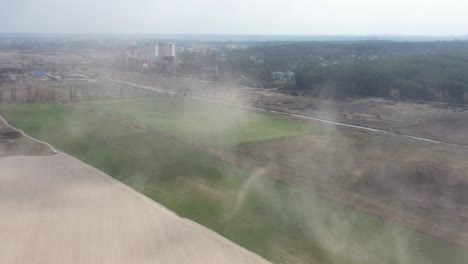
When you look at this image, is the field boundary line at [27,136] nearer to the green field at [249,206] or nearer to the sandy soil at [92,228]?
the green field at [249,206]

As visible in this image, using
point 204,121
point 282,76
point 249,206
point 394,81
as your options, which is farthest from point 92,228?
point 282,76

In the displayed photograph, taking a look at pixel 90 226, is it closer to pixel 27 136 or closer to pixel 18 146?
pixel 18 146

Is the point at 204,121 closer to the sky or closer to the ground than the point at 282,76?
closer to the ground

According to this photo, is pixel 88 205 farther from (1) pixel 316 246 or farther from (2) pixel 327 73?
(2) pixel 327 73

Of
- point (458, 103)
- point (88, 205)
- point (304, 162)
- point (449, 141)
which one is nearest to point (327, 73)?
point (458, 103)

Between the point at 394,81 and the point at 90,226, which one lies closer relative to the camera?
the point at 90,226

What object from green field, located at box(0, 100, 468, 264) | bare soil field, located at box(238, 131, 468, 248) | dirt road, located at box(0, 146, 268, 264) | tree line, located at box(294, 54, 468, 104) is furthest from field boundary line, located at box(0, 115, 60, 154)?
tree line, located at box(294, 54, 468, 104)

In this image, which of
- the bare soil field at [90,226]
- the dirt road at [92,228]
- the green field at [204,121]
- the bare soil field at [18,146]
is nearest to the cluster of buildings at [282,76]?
the green field at [204,121]

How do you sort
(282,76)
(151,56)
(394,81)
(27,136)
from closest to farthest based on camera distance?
(27,136) < (394,81) < (282,76) < (151,56)
